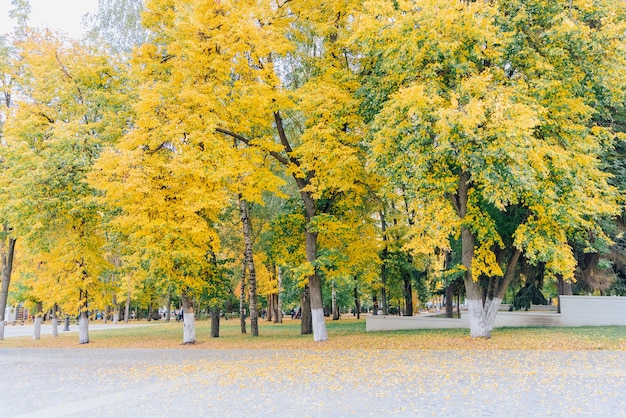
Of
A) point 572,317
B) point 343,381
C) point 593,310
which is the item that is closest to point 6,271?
point 343,381

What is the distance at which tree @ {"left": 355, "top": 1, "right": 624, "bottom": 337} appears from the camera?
12625mm

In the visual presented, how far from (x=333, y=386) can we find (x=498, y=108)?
26.3ft

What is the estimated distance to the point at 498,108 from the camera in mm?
12094

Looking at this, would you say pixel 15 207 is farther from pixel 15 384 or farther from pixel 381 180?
pixel 381 180

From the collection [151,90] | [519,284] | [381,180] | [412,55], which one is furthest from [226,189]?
[519,284]

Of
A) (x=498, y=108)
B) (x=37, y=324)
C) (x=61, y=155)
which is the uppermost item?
(x=61, y=155)

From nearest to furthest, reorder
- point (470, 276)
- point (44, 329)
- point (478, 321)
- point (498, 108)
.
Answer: point (498, 108), point (478, 321), point (470, 276), point (44, 329)

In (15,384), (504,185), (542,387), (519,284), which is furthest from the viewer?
(519,284)

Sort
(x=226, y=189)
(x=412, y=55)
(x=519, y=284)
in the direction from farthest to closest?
(x=519, y=284) → (x=226, y=189) → (x=412, y=55)

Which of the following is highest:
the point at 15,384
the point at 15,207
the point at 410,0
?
the point at 410,0

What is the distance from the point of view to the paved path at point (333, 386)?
22.5 feet

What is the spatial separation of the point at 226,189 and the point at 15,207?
8.23 m

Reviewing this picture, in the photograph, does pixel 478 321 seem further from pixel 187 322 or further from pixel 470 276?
pixel 187 322

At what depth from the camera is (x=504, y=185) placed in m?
12.7
